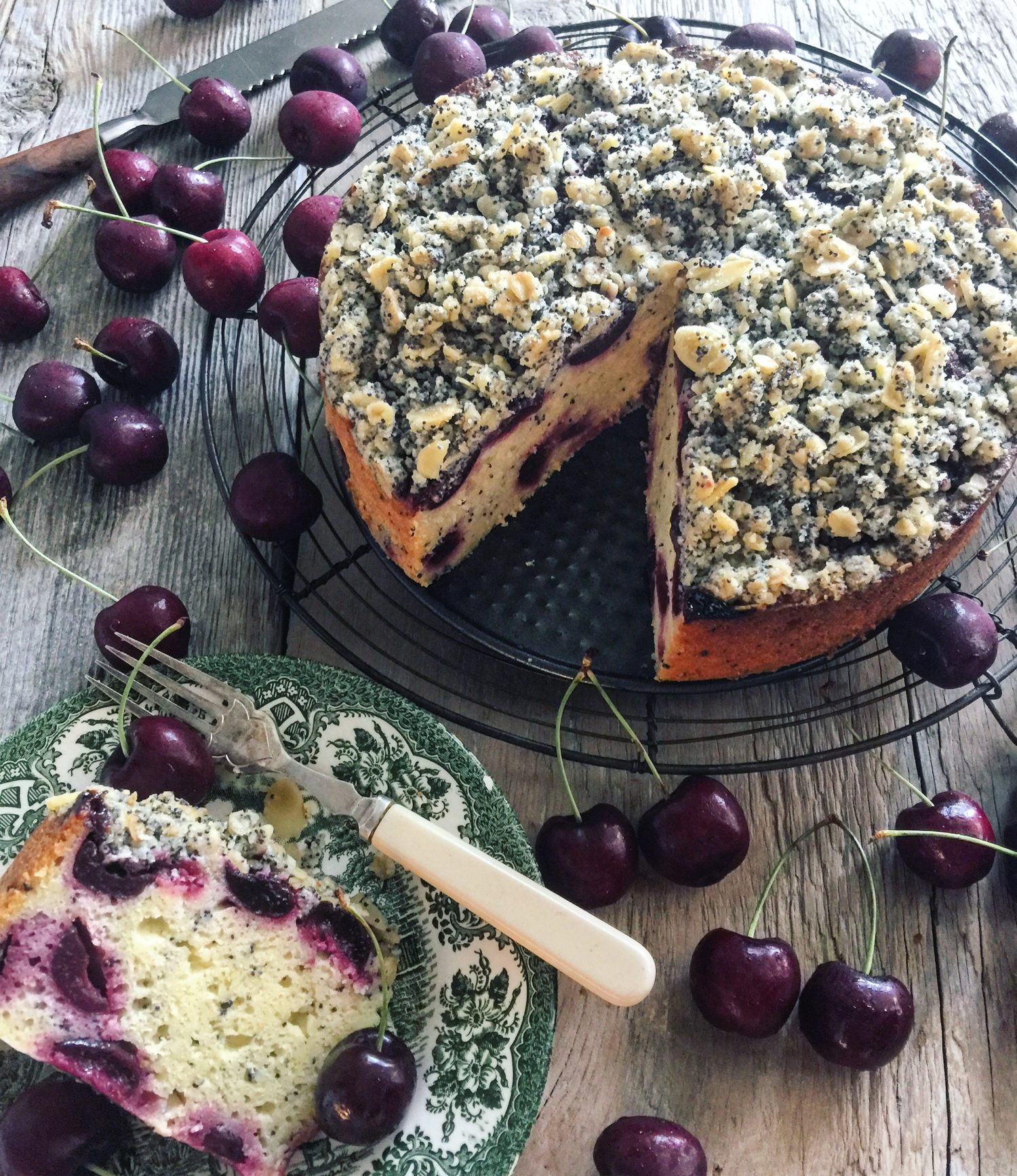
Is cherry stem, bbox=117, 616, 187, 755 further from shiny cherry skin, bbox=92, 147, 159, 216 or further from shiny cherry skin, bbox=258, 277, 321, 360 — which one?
shiny cherry skin, bbox=92, 147, 159, 216

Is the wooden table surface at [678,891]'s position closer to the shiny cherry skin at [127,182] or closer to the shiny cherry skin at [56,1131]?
the shiny cherry skin at [127,182]

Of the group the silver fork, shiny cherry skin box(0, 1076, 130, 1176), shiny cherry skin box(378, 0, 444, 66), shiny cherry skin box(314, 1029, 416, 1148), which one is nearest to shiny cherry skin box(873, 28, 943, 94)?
shiny cherry skin box(378, 0, 444, 66)

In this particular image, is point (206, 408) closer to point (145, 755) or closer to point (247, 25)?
point (145, 755)

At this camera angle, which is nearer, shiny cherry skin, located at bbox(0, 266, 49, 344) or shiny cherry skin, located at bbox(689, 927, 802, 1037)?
shiny cherry skin, located at bbox(689, 927, 802, 1037)

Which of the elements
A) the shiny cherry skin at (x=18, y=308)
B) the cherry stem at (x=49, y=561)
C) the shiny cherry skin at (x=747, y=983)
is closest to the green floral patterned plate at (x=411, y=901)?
the cherry stem at (x=49, y=561)

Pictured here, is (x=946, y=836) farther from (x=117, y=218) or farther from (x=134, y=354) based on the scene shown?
(x=117, y=218)

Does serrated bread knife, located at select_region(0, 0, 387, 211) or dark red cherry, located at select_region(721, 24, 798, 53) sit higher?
dark red cherry, located at select_region(721, 24, 798, 53)

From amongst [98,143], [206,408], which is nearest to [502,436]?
[206,408]
